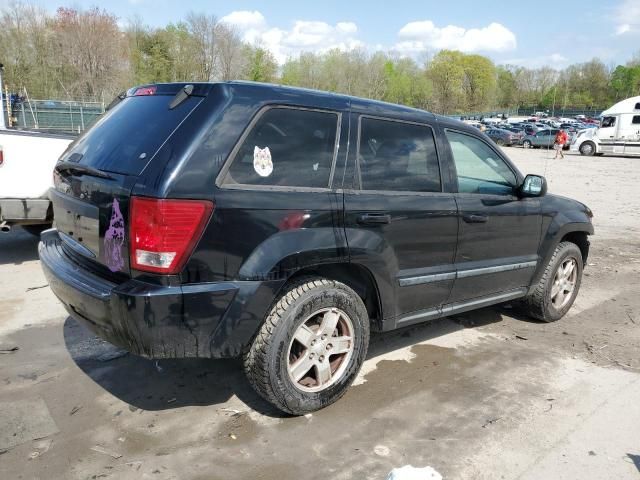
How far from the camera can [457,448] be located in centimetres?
302

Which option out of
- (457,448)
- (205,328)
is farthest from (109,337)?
(457,448)

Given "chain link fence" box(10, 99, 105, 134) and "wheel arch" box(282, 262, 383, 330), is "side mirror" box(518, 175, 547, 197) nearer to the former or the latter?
"wheel arch" box(282, 262, 383, 330)

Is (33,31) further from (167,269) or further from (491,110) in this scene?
(491,110)

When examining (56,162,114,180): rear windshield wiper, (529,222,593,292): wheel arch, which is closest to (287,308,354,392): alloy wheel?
(56,162,114,180): rear windshield wiper

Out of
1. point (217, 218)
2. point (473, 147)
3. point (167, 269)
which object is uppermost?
point (473, 147)

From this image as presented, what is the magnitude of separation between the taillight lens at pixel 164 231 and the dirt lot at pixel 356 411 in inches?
42.0

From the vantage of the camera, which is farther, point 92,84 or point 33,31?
point 92,84

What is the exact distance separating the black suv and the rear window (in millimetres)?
12

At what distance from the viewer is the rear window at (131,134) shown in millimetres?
2846

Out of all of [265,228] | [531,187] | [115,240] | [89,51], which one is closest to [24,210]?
[115,240]

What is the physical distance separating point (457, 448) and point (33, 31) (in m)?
52.2

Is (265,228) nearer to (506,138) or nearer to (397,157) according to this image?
(397,157)

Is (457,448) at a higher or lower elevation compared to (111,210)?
lower

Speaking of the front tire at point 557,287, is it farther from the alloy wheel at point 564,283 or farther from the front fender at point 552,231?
the front fender at point 552,231
